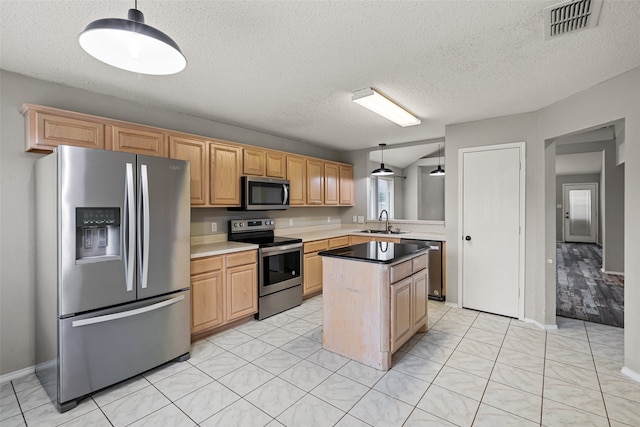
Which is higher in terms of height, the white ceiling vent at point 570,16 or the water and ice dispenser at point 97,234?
the white ceiling vent at point 570,16

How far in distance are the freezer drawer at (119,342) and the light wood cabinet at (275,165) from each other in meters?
2.02

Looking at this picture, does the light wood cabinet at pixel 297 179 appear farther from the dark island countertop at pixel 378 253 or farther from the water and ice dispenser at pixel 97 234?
the water and ice dispenser at pixel 97 234

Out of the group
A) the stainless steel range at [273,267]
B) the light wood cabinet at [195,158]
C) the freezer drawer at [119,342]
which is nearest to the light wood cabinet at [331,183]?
the stainless steel range at [273,267]

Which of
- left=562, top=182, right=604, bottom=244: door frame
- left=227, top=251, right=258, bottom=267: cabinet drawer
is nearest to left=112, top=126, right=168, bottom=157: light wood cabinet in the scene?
left=227, top=251, right=258, bottom=267: cabinet drawer

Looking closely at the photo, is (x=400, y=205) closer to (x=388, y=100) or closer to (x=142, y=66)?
(x=388, y=100)

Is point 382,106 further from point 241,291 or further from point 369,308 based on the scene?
point 241,291

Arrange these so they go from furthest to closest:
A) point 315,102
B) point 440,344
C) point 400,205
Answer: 1. point 400,205
2. point 315,102
3. point 440,344

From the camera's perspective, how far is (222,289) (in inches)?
123

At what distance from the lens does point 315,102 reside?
3.13 meters

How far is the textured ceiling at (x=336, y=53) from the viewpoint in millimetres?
1663

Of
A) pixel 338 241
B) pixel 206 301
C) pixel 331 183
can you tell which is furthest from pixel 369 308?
pixel 331 183

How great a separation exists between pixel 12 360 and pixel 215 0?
3.11 metres

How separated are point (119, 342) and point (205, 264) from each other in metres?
0.95

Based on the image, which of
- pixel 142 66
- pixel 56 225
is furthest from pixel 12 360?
pixel 142 66
